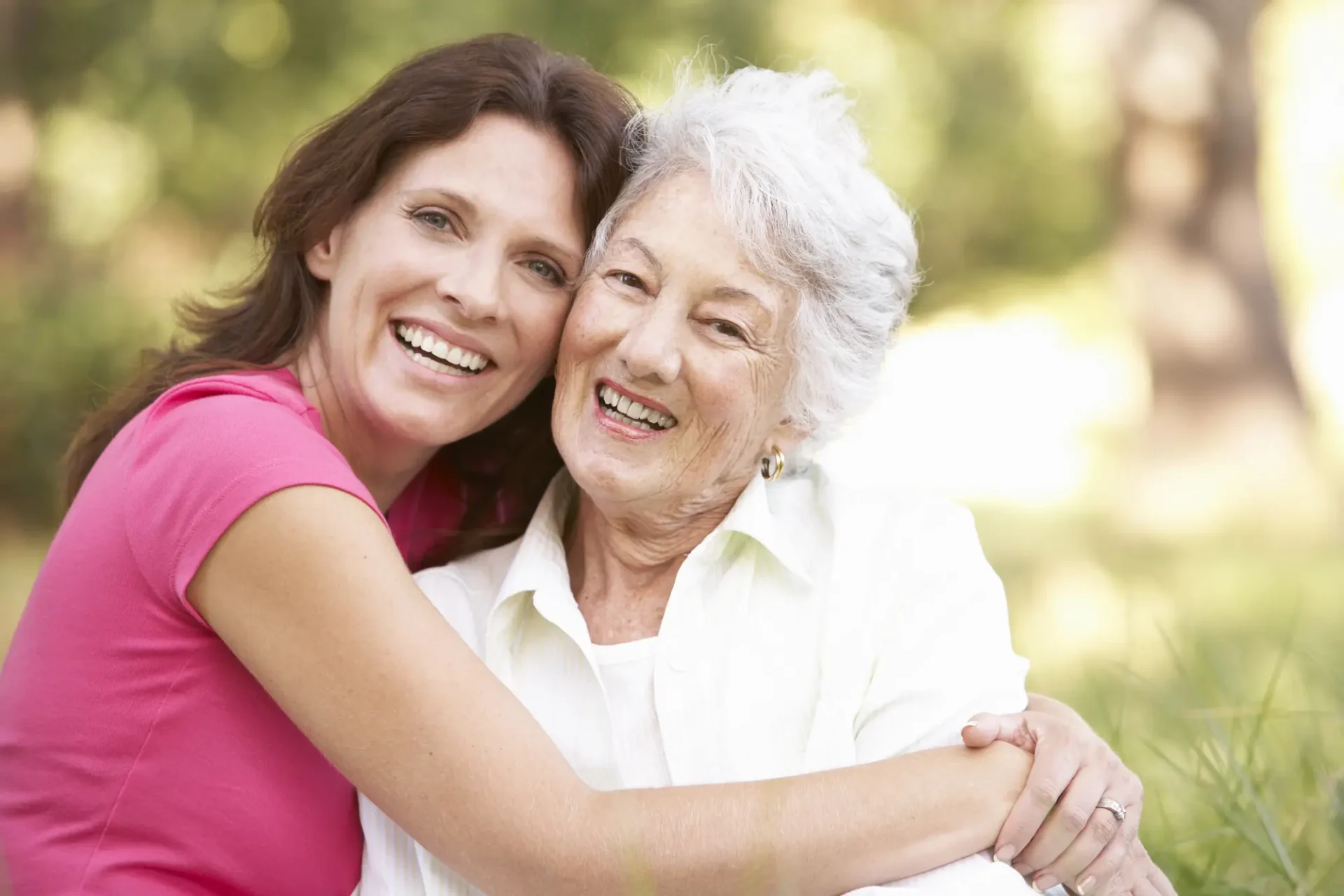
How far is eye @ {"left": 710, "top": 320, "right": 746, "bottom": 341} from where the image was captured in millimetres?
2691

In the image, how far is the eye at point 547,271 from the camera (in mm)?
2873

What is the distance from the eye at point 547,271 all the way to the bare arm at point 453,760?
0.80 metres

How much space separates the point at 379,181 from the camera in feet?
9.53

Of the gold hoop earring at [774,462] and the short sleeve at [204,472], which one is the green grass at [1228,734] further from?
the short sleeve at [204,472]

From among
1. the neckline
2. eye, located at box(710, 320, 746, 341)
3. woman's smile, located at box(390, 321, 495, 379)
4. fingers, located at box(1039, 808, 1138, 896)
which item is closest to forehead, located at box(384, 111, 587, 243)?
woman's smile, located at box(390, 321, 495, 379)

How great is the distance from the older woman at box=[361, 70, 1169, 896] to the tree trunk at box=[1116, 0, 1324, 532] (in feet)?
21.6

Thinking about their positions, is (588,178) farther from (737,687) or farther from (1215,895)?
(1215,895)

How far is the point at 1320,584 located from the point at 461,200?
5.32m

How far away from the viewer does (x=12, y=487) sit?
352 inches

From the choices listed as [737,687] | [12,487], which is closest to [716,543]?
[737,687]

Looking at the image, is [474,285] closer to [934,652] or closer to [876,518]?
[876,518]

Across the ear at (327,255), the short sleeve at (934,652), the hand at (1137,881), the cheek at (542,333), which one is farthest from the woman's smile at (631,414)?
the hand at (1137,881)

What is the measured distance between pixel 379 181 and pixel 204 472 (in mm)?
906

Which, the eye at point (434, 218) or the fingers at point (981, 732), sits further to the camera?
the eye at point (434, 218)
